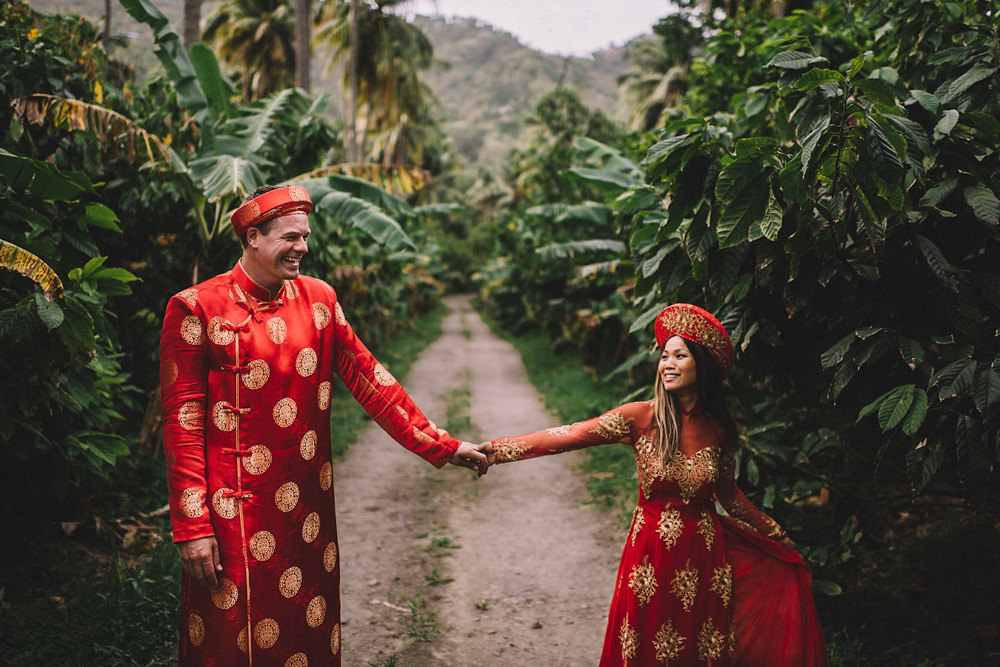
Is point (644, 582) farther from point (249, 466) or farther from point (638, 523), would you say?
point (249, 466)

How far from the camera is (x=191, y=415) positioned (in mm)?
2264

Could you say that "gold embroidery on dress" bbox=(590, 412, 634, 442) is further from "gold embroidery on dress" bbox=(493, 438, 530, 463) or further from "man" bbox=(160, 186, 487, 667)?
"man" bbox=(160, 186, 487, 667)

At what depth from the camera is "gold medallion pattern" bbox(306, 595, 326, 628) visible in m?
2.43

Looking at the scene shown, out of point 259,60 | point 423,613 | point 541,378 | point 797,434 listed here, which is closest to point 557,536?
point 423,613

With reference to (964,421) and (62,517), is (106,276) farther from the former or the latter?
(964,421)

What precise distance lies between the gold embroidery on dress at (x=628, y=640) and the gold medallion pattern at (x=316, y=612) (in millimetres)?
1178

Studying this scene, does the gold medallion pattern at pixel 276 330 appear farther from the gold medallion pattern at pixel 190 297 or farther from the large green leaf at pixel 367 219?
the large green leaf at pixel 367 219

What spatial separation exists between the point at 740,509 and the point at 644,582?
533 millimetres

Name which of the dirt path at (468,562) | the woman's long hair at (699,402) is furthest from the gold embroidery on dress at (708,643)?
the dirt path at (468,562)

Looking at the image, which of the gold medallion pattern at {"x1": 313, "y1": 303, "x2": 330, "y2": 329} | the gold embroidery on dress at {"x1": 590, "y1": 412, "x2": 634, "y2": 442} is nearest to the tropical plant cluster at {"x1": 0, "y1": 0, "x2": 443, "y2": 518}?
the gold medallion pattern at {"x1": 313, "y1": 303, "x2": 330, "y2": 329}

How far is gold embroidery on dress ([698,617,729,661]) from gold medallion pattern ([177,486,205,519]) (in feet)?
6.32

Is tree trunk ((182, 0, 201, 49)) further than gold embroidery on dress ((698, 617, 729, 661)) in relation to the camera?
Yes

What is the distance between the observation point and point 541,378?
14195mm

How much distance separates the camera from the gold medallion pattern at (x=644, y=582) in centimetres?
260
